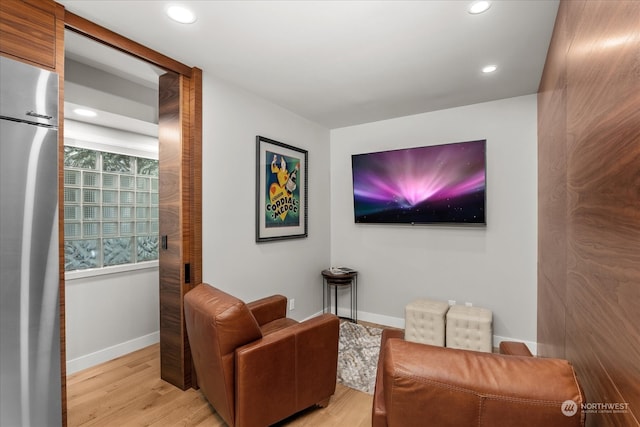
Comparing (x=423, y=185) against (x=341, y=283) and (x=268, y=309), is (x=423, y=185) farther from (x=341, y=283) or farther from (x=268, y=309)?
(x=268, y=309)

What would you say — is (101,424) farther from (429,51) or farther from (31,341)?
(429,51)

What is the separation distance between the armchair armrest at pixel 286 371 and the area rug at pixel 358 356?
433 millimetres

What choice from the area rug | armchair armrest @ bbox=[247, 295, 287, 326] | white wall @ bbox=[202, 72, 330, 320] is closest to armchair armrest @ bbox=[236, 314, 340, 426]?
the area rug

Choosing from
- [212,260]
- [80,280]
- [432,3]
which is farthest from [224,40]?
[80,280]

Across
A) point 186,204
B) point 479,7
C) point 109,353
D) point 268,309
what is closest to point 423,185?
point 479,7

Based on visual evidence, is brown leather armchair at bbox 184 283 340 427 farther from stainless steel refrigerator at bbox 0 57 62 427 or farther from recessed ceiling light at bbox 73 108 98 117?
recessed ceiling light at bbox 73 108 98 117

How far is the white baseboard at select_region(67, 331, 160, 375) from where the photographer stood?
266cm

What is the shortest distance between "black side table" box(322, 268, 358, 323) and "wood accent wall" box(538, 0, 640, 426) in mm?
2329

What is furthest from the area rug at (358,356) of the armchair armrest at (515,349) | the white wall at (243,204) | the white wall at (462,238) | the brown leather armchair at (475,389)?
the brown leather armchair at (475,389)

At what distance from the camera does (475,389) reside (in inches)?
35.4

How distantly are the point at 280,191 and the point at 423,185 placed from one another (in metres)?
1.59

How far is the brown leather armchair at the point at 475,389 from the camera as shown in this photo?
859 mm

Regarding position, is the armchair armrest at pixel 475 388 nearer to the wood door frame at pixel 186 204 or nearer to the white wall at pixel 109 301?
the wood door frame at pixel 186 204

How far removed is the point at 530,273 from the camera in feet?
10.0
